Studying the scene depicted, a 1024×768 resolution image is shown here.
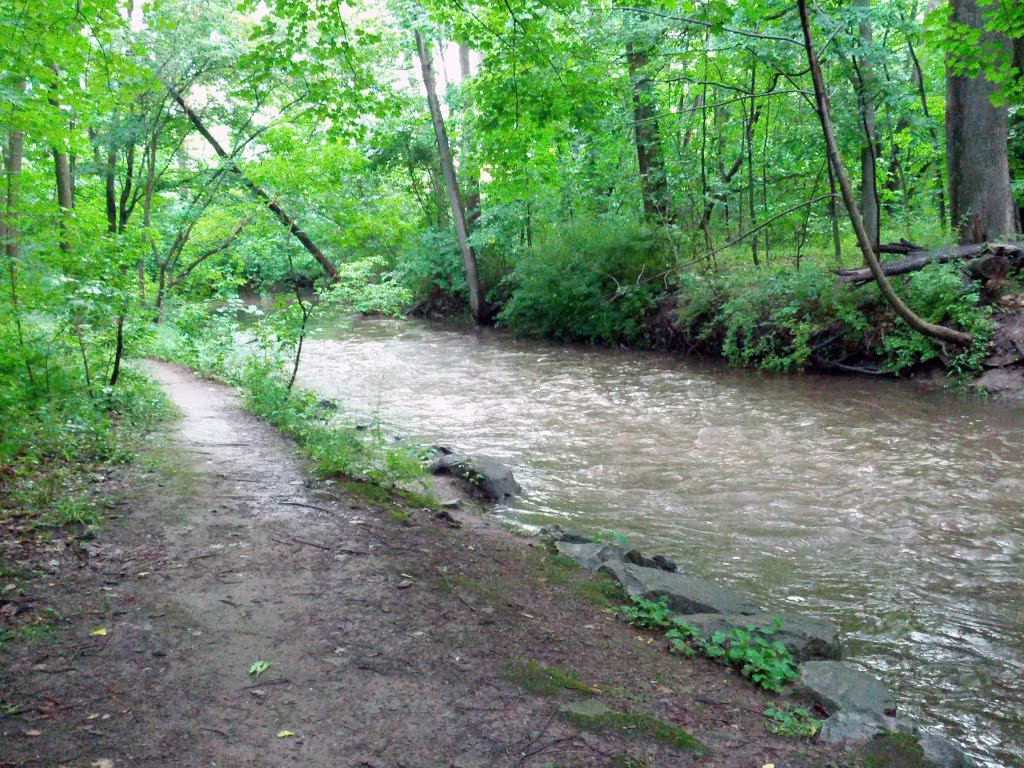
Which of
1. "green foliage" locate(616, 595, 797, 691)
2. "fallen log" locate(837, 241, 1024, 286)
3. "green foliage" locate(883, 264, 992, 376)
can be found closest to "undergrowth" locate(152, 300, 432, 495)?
"green foliage" locate(616, 595, 797, 691)

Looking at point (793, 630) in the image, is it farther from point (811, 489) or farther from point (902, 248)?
point (902, 248)

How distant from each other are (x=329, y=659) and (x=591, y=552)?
108 inches

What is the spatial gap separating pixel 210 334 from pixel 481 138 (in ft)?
19.6

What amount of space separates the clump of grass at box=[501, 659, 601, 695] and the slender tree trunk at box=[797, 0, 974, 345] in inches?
241

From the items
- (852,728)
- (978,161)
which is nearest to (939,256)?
(978,161)

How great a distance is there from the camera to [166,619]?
398 centimetres

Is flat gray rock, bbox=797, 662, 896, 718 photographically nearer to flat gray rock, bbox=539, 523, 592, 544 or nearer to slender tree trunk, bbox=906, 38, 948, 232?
flat gray rock, bbox=539, 523, 592, 544

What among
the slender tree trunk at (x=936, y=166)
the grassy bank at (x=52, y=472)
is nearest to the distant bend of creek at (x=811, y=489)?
the grassy bank at (x=52, y=472)

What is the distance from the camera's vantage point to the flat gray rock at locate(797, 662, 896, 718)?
3676 millimetres

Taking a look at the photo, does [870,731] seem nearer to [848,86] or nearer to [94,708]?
[94,708]

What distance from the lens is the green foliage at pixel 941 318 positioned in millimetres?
11738

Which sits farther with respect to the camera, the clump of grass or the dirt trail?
the clump of grass

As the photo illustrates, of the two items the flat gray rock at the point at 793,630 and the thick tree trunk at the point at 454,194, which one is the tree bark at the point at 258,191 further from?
the flat gray rock at the point at 793,630

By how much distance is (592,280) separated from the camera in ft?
64.6
